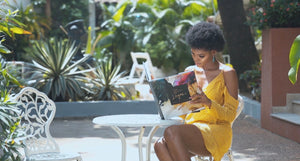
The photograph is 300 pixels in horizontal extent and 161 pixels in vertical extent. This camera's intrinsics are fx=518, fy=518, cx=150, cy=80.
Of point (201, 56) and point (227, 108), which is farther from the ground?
point (201, 56)

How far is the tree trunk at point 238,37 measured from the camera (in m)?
11.4

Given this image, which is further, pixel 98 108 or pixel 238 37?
pixel 238 37

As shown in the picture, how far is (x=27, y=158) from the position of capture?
399cm

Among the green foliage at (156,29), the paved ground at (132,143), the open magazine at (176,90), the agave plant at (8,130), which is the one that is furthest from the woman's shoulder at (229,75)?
the green foliage at (156,29)

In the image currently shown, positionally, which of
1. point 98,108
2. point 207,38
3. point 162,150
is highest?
point 207,38

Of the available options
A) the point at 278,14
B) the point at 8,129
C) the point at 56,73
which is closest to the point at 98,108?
the point at 56,73

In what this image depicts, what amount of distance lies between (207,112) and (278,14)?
13.2 feet

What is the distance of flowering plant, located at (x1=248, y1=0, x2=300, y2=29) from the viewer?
7.43 metres

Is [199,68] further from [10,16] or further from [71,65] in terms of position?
[71,65]

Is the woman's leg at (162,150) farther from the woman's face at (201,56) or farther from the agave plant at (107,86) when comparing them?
the agave plant at (107,86)

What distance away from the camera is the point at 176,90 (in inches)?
144

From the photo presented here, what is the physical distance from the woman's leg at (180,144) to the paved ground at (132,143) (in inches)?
81.5

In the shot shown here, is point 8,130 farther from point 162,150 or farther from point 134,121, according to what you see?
point 162,150

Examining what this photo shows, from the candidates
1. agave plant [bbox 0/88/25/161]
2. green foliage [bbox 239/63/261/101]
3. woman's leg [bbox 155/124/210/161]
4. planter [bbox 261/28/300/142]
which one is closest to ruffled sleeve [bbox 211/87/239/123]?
woman's leg [bbox 155/124/210/161]
